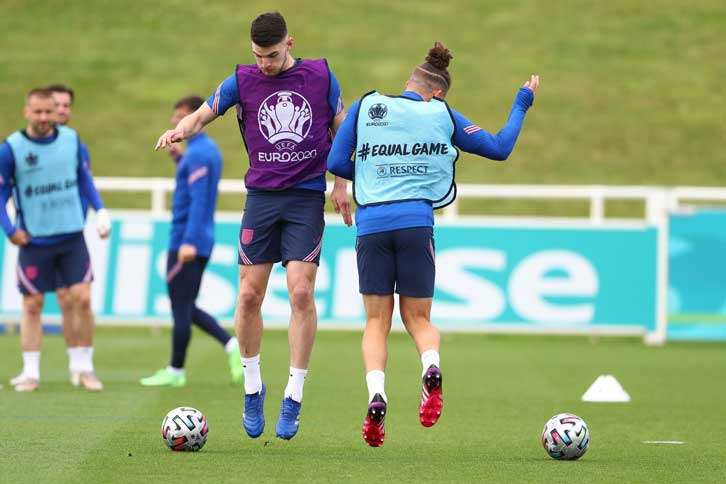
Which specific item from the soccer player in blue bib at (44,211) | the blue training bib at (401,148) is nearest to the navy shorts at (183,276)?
the soccer player in blue bib at (44,211)

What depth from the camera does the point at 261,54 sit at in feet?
26.0

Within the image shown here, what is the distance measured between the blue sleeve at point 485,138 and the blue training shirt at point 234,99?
0.68 meters

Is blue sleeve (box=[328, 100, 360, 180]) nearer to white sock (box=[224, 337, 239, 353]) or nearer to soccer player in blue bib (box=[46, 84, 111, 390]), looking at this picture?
soccer player in blue bib (box=[46, 84, 111, 390])

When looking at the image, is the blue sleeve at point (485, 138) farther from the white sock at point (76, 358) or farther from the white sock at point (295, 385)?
the white sock at point (76, 358)

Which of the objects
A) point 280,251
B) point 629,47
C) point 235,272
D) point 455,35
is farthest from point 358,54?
point 280,251

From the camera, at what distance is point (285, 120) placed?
8.06 meters

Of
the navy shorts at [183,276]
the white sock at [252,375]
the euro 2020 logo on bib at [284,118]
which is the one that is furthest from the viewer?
the navy shorts at [183,276]

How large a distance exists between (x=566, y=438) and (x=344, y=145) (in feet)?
6.35

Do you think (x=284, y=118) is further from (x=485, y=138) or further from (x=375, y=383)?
(x=375, y=383)

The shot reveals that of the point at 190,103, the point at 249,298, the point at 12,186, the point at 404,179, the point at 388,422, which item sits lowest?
the point at 388,422

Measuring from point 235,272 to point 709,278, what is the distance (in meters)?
5.88

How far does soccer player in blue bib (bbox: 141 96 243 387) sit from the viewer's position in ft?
38.8

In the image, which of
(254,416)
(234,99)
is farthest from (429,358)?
(234,99)

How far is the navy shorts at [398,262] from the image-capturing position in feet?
25.8
